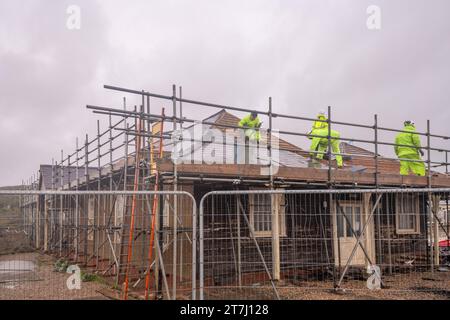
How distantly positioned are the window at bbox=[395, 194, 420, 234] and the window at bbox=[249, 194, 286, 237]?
17.1ft

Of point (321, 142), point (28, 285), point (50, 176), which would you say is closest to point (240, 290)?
point (28, 285)

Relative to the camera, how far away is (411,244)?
15.0 metres

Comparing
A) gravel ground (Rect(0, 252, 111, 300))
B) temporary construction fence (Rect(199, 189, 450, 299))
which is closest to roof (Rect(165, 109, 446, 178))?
temporary construction fence (Rect(199, 189, 450, 299))

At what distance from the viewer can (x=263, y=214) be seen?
37.8 ft

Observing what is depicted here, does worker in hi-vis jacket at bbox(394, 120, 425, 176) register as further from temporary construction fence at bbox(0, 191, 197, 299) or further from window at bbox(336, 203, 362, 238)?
temporary construction fence at bbox(0, 191, 197, 299)

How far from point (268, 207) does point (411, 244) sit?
6418 millimetres

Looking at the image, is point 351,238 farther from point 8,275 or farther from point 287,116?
point 8,275

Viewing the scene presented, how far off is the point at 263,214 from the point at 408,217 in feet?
21.2

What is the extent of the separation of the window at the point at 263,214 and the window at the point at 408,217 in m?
5.20

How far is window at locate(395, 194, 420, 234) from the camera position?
1489cm

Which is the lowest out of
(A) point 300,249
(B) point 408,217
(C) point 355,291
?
(C) point 355,291

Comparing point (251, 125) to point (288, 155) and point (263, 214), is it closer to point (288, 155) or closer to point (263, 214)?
point (288, 155)

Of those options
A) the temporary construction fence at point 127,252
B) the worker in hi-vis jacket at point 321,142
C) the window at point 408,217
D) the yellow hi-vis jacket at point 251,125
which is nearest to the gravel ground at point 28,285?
the temporary construction fence at point 127,252
